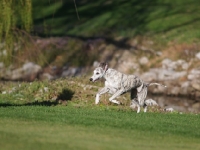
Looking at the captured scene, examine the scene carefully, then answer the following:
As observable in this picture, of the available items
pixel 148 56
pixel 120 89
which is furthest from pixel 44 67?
pixel 120 89

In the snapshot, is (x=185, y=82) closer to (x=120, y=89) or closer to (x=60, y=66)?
(x=60, y=66)

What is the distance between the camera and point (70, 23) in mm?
54250

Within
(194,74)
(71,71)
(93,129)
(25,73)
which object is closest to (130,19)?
(71,71)

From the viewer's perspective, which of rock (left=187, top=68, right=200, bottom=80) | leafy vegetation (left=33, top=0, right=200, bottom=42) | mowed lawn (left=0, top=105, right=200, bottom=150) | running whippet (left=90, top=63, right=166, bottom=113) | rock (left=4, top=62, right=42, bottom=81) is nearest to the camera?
mowed lawn (left=0, top=105, right=200, bottom=150)

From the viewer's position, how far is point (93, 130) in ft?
58.0

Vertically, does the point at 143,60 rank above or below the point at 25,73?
above

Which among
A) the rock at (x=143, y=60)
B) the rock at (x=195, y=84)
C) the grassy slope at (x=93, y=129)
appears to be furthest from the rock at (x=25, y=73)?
the grassy slope at (x=93, y=129)

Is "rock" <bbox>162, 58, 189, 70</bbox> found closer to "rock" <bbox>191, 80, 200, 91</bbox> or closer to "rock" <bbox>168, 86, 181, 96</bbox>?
"rock" <bbox>191, 80, 200, 91</bbox>

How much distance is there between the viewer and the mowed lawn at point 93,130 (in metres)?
15.4

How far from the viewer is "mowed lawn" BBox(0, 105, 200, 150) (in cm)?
1544

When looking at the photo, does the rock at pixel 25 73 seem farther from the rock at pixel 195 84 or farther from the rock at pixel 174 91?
the rock at pixel 195 84

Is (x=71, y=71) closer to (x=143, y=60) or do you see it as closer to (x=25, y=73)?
(x=25, y=73)

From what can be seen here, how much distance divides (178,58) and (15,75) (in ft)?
32.8

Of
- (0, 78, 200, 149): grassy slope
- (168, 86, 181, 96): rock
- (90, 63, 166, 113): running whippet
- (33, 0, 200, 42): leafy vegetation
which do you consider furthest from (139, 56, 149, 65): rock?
(90, 63, 166, 113): running whippet
